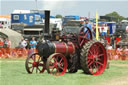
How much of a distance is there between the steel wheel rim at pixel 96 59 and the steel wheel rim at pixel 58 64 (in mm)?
985

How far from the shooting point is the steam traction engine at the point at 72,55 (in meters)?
12.2

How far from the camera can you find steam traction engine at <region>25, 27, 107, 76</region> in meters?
12.2

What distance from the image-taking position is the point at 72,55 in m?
12.7

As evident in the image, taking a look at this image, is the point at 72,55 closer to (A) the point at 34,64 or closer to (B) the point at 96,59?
(B) the point at 96,59

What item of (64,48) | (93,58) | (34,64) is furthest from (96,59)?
(34,64)

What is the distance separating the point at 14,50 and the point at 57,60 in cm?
1203

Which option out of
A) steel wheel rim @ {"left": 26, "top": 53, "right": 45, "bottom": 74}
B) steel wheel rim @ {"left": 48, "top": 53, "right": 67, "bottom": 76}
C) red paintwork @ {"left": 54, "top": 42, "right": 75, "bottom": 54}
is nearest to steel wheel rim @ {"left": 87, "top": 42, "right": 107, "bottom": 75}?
red paintwork @ {"left": 54, "top": 42, "right": 75, "bottom": 54}

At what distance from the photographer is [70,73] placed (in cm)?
1284

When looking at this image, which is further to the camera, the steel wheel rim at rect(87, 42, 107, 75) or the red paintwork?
the steel wheel rim at rect(87, 42, 107, 75)

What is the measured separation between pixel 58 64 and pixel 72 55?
82cm

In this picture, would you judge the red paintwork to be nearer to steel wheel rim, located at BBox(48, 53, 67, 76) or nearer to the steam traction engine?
the steam traction engine

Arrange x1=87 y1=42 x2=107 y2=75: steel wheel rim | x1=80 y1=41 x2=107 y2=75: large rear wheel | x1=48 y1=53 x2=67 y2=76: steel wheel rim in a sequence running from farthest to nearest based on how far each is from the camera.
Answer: x1=87 y1=42 x2=107 y2=75: steel wheel rim < x1=80 y1=41 x2=107 y2=75: large rear wheel < x1=48 y1=53 x2=67 y2=76: steel wheel rim

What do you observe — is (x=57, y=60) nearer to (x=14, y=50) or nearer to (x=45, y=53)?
(x=45, y=53)

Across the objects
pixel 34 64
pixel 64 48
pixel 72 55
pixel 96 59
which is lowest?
pixel 34 64
